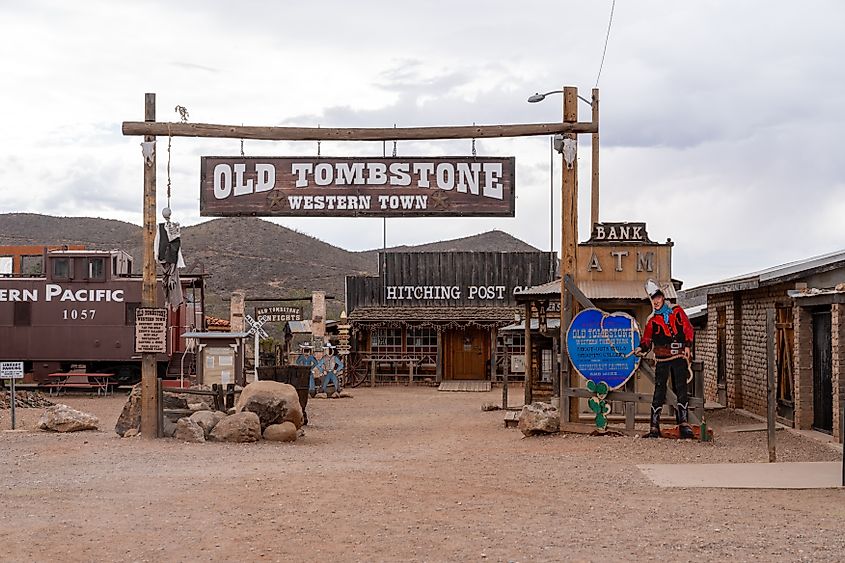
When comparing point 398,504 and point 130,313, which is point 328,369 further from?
point 398,504

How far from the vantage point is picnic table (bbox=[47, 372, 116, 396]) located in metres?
30.5

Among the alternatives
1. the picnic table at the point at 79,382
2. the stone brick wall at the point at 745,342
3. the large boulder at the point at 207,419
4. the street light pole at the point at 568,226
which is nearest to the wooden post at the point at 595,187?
the stone brick wall at the point at 745,342

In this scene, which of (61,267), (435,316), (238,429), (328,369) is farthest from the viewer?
(435,316)

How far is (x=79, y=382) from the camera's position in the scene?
31344 millimetres

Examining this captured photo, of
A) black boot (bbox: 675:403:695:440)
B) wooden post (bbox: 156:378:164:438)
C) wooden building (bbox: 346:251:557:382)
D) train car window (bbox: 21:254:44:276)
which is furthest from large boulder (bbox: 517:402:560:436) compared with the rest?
train car window (bbox: 21:254:44:276)

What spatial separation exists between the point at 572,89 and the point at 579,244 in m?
2.80

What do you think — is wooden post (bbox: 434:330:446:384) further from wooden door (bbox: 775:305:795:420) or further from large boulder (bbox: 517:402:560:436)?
large boulder (bbox: 517:402:560:436)

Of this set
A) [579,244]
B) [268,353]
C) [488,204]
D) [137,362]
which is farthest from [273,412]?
[268,353]

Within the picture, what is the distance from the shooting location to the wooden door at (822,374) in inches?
647

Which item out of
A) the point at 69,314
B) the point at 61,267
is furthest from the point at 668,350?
the point at 61,267

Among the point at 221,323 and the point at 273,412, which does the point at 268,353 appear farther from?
the point at 273,412

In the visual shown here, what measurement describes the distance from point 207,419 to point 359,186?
176 inches

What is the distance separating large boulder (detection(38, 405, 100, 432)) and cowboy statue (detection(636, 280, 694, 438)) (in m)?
9.42

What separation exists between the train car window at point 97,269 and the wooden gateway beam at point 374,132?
14.8 metres
